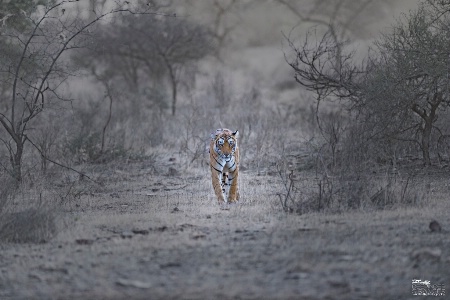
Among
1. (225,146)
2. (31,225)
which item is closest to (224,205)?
(225,146)

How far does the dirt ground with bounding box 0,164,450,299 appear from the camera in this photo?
5.34 metres

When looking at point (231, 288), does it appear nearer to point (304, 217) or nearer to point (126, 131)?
point (304, 217)

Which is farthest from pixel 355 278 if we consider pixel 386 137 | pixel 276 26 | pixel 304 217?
pixel 276 26

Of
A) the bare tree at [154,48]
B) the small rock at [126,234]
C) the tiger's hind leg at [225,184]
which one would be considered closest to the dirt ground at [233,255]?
the small rock at [126,234]

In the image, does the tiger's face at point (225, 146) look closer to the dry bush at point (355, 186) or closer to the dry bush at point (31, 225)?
the dry bush at point (355, 186)

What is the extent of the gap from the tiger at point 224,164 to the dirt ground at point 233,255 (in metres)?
0.31

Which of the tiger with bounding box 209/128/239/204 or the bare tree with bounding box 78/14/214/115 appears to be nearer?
the tiger with bounding box 209/128/239/204

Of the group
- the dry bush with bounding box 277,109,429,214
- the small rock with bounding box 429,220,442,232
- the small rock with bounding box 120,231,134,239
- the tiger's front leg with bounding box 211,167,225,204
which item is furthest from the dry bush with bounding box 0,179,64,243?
the small rock with bounding box 429,220,442,232

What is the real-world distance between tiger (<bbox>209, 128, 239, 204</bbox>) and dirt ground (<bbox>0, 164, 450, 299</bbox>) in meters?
0.31

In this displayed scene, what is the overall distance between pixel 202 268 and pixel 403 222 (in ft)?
7.84

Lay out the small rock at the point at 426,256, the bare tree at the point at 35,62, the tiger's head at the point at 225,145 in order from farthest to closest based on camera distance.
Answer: the bare tree at the point at 35,62
the tiger's head at the point at 225,145
the small rock at the point at 426,256

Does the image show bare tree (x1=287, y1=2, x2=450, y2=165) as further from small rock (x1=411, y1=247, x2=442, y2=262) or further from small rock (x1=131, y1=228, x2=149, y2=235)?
small rock (x1=411, y1=247, x2=442, y2=262)

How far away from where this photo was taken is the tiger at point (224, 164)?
9.06 metres

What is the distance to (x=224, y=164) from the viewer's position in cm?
910
